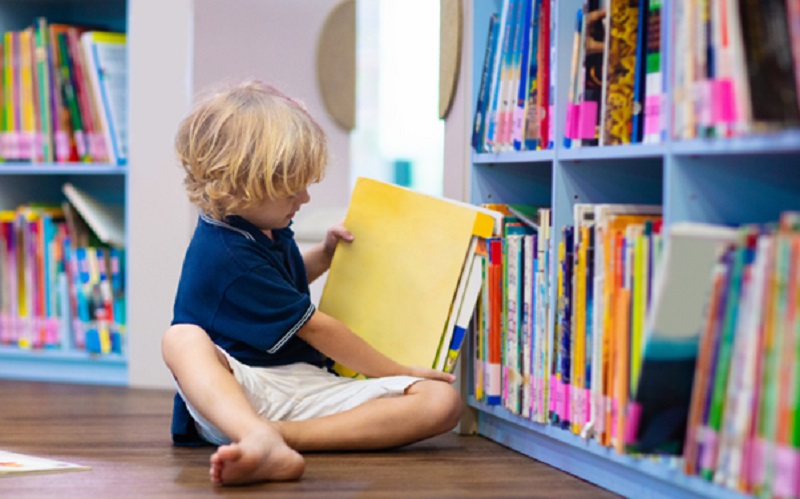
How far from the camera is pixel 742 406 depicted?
1051 millimetres

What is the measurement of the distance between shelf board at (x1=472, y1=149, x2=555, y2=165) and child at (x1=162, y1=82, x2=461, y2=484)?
274 mm

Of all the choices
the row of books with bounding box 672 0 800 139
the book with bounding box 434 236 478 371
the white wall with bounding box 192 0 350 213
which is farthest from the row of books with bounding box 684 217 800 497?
the white wall with bounding box 192 0 350 213

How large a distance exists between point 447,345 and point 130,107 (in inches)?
40.3

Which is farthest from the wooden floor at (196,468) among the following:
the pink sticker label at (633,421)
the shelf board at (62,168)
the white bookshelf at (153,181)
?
the shelf board at (62,168)

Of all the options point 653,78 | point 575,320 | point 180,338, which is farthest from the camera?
point 180,338

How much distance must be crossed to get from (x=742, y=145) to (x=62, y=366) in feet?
5.84

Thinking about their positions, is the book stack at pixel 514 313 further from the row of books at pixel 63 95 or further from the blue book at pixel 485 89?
the row of books at pixel 63 95

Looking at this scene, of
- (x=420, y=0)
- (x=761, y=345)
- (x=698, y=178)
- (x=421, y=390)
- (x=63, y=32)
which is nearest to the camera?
(x=761, y=345)

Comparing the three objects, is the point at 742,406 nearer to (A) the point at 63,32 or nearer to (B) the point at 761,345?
(B) the point at 761,345

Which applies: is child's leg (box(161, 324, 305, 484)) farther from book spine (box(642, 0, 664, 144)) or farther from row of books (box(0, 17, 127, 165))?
row of books (box(0, 17, 127, 165))

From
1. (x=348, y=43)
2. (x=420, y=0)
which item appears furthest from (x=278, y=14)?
(x=420, y=0)

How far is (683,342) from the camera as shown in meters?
Result: 1.11

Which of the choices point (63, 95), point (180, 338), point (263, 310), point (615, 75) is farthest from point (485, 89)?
point (63, 95)

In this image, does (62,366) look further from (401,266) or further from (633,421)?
(633,421)
